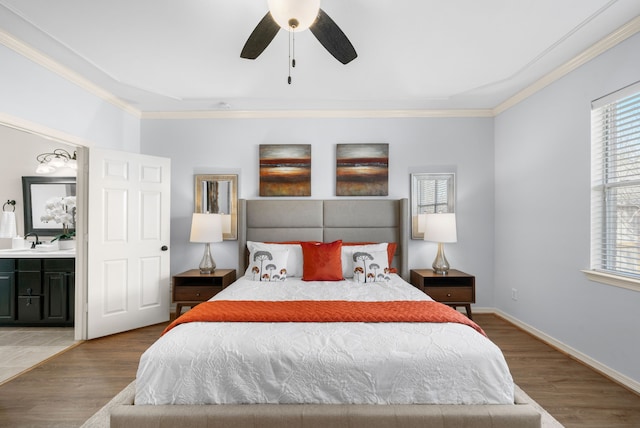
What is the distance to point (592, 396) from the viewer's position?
2217 millimetres

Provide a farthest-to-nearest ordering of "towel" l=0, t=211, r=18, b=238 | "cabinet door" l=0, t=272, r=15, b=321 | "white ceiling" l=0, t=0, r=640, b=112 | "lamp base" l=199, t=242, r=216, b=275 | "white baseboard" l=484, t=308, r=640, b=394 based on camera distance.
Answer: "towel" l=0, t=211, r=18, b=238, "lamp base" l=199, t=242, r=216, b=275, "cabinet door" l=0, t=272, r=15, b=321, "white baseboard" l=484, t=308, r=640, b=394, "white ceiling" l=0, t=0, r=640, b=112

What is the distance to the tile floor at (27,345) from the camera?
268cm

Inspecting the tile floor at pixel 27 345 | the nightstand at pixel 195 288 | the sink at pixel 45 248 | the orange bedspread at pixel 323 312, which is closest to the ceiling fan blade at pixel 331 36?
the orange bedspread at pixel 323 312

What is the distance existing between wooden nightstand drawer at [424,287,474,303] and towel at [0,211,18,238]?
5.23m

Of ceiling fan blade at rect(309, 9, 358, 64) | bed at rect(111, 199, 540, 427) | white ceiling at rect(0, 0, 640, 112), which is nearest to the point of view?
bed at rect(111, 199, 540, 427)

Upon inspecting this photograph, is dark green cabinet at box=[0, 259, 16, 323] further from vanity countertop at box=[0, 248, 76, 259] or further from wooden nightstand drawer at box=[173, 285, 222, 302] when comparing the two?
wooden nightstand drawer at box=[173, 285, 222, 302]

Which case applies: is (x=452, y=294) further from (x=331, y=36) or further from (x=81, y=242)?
(x=81, y=242)

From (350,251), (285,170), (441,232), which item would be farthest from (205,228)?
(441,232)

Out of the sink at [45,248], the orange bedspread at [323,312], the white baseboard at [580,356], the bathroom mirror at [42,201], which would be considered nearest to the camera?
the orange bedspread at [323,312]

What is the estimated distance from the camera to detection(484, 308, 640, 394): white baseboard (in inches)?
91.3

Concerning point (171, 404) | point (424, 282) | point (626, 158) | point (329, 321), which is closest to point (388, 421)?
point (329, 321)

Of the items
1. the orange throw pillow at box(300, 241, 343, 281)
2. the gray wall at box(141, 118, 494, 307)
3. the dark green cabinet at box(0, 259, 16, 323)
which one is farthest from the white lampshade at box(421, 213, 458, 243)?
the dark green cabinet at box(0, 259, 16, 323)

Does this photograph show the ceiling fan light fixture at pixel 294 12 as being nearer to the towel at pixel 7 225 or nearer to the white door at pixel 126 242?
the white door at pixel 126 242

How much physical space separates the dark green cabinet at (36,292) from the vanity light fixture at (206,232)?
1.45 m
